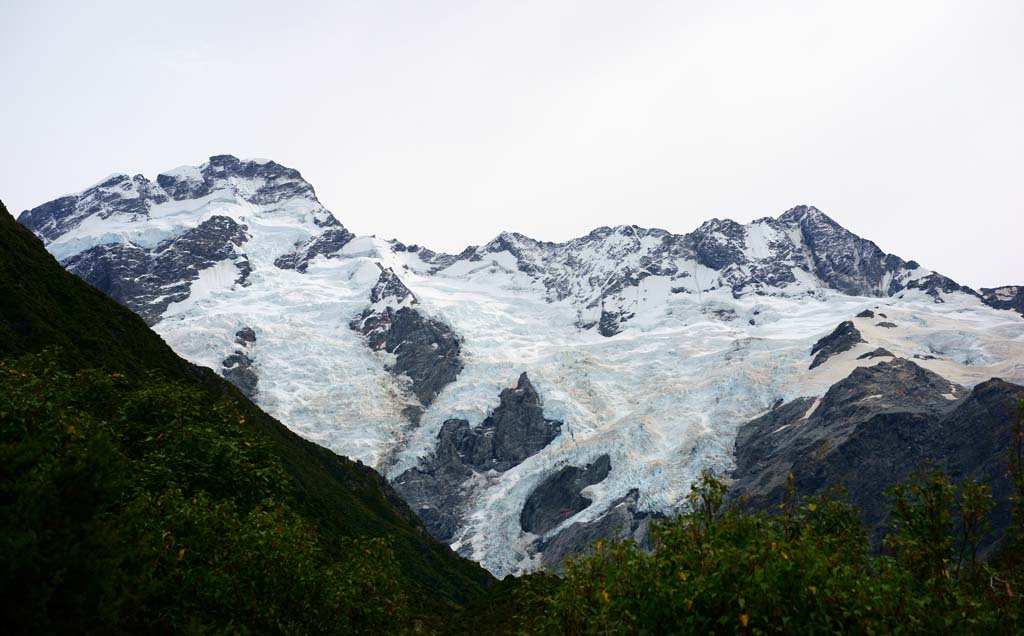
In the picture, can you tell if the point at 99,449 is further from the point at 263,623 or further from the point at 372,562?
the point at 372,562

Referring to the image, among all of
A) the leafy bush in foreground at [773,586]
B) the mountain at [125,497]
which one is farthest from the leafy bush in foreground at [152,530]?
the leafy bush in foreground at [773,586]

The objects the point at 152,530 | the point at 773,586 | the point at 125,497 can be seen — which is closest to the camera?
the point at 773,586

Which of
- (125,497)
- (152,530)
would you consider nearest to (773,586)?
(152,530)

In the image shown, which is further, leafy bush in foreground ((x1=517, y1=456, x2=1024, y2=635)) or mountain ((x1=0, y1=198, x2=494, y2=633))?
leafy bush in foreground ((x1=517, y1=456, x2=1024, y2=635))

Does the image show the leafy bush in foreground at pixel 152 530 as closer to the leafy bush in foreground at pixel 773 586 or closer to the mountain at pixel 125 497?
the mountain at pixel 125 497

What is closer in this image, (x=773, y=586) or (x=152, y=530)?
(x=773, y=586)

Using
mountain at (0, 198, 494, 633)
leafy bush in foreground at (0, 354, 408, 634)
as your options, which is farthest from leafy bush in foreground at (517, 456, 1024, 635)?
mountain at (0, 198, 494, 633)

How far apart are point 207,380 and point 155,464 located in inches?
4489

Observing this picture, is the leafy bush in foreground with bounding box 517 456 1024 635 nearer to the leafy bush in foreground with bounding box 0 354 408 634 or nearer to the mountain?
the leafy bush in foreground with bounding box 0 354 408 634

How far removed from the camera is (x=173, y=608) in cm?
2070

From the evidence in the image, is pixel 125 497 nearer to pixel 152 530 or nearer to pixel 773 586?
pixel 152 530

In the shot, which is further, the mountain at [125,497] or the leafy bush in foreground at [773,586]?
the leafy bush in foreground at [773,586]

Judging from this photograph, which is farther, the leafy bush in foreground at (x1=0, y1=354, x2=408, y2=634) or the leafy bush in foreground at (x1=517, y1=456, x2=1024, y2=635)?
the leafy bush in foreground at (x1=517, y1=456, x2=1024, y2=635)

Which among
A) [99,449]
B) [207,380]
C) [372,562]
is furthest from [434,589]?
[99,449]
